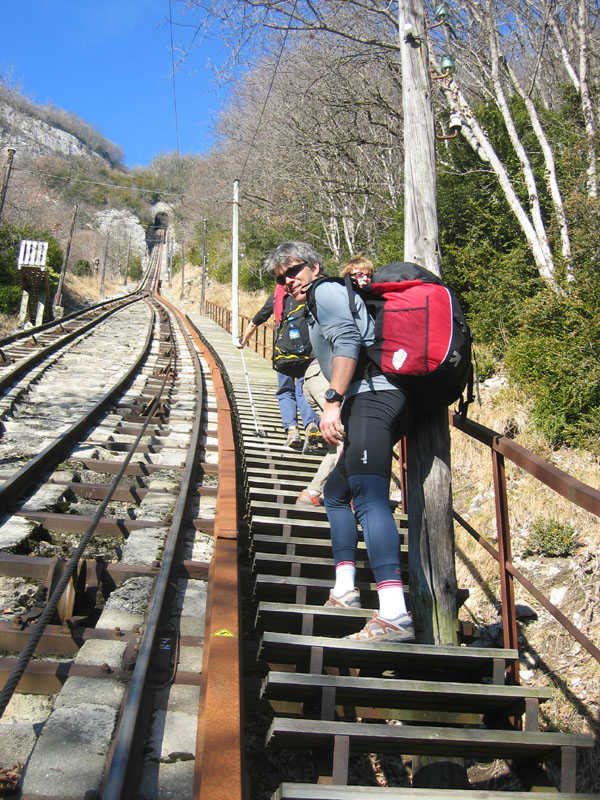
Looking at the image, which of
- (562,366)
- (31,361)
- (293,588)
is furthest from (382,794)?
(31,361)

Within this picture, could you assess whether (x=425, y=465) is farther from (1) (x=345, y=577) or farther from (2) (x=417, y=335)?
(2) (x=417, y=335)

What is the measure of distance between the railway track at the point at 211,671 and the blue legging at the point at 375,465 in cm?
37

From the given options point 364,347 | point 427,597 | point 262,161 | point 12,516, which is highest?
point 262,161

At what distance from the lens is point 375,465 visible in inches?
107

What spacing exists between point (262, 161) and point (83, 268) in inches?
1847

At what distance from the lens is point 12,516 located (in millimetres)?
4379

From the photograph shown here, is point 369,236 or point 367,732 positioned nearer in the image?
point 367,732

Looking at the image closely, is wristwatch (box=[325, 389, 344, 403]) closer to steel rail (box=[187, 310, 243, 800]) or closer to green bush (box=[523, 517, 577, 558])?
steel rail (box=[187, 310, 243, 800])

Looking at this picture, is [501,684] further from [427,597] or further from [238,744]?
[238,744]

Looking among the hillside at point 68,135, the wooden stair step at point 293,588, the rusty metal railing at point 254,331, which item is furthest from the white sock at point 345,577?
the hillside at point 68,135

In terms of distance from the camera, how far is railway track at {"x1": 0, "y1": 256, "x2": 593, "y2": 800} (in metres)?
2.10

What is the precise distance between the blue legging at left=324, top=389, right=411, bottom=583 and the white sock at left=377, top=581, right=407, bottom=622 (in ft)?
0.09

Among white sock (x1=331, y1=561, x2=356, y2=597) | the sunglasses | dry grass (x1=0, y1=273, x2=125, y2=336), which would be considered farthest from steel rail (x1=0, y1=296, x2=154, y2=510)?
dry grass (x1=0, y1=273, x2=125, y2=336)

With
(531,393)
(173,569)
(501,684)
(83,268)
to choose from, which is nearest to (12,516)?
(173,569)
